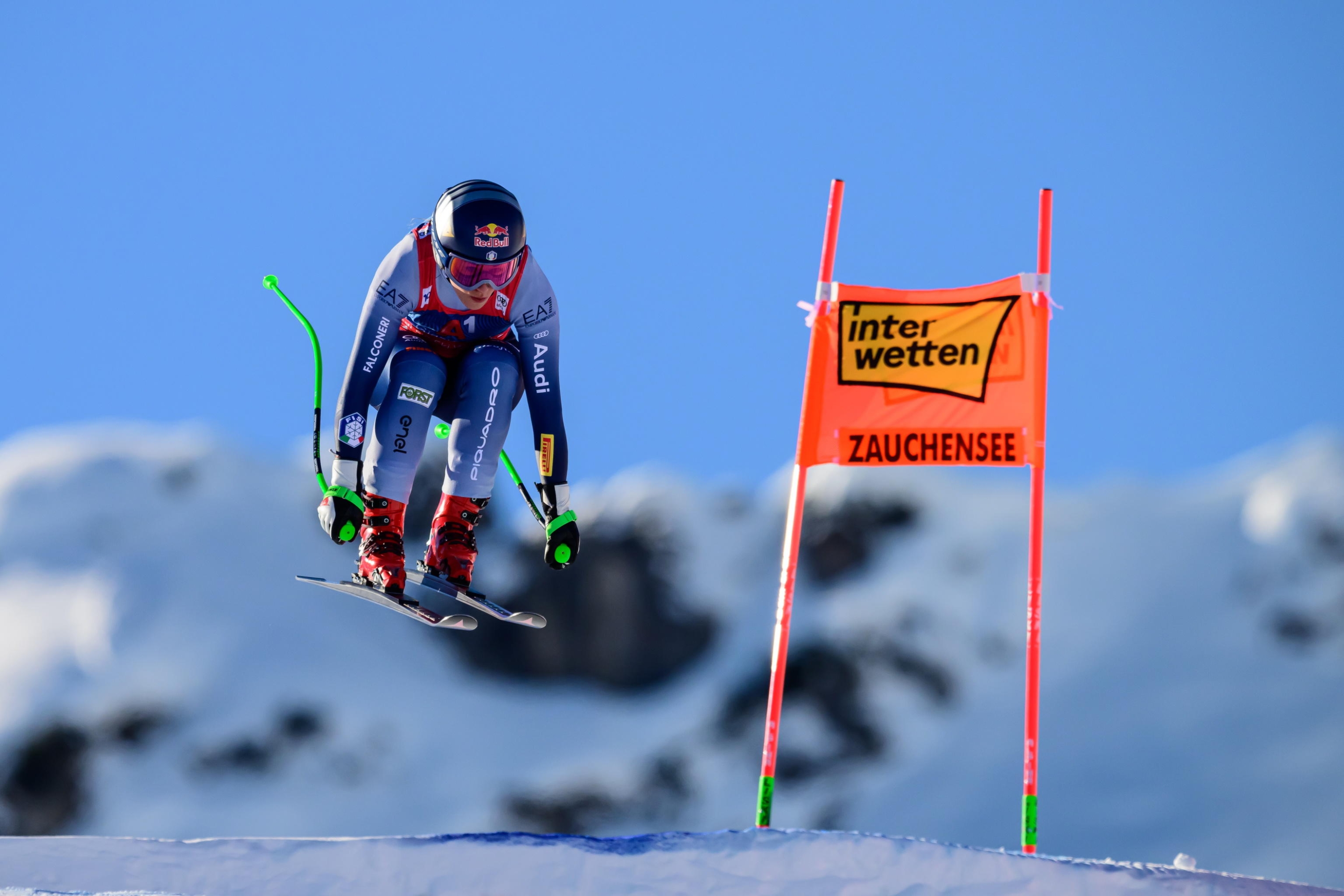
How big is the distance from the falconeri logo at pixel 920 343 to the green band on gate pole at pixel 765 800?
268 cm

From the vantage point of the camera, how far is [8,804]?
1679 inches

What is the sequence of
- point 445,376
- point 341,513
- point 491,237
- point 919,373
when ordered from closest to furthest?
point 341,513, point 491,237, point 445,376, point 919,373

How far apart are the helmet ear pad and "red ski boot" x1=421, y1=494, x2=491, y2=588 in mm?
1431

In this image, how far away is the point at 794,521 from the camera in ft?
30.7

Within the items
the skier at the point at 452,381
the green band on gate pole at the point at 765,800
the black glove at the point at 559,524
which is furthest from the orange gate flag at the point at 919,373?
the green band on gate pole at the point at 765,800

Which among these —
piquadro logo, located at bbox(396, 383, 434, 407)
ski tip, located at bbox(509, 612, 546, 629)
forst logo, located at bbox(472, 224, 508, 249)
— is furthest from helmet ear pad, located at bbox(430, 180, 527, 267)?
ski tip, located at bbox(509, 612, 546, 629)

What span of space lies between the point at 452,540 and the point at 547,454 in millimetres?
763

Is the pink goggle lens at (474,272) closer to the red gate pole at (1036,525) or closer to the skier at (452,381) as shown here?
the skier at (452,381)

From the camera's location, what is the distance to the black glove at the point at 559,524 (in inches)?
344

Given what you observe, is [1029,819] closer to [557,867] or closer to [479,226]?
[557,867]

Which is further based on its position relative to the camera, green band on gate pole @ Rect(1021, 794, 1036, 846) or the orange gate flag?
the orange gate flag

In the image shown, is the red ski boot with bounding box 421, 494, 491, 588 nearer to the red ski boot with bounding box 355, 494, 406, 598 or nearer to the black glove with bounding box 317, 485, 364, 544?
the red ski boot with bounding box 355, 494, 406, 598

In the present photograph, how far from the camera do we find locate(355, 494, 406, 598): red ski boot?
27.7 ft

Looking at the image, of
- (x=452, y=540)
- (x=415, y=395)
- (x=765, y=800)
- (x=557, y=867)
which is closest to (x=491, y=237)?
(x=415, y=395)
